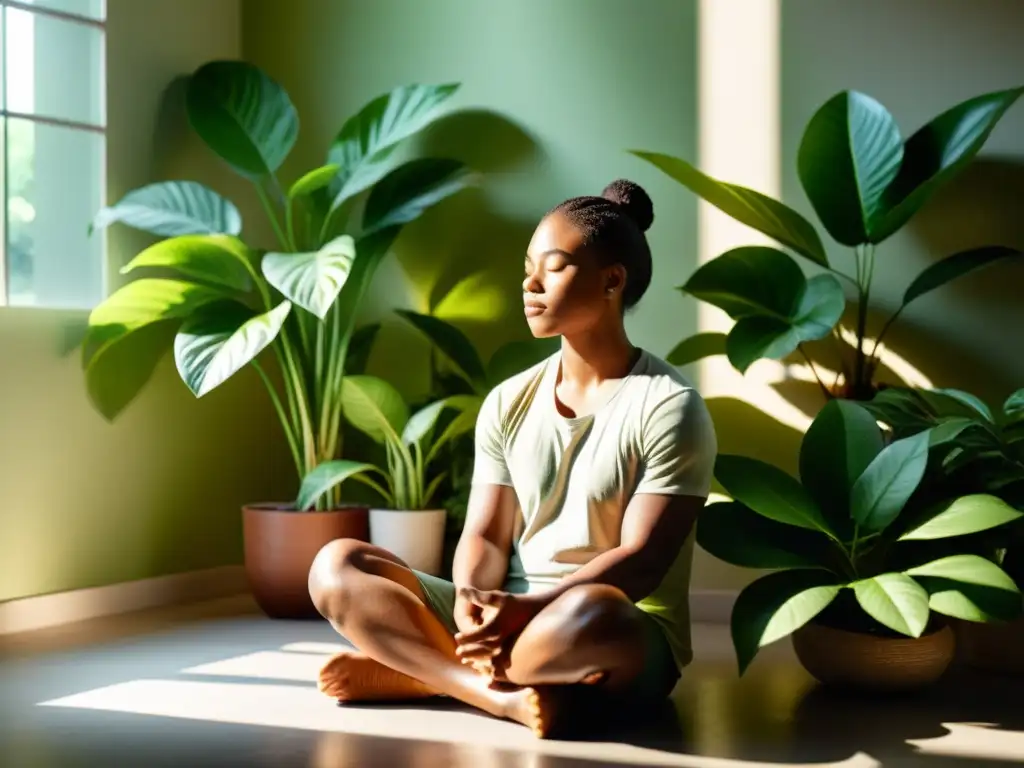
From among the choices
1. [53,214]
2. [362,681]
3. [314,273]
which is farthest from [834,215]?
[53,214]

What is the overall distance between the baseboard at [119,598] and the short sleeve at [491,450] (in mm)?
1366

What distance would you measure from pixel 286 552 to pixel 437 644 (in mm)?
1186

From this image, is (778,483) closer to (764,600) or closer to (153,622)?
(764,600)

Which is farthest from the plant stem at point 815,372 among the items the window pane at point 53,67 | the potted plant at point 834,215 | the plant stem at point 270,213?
the window pane at point 53,67

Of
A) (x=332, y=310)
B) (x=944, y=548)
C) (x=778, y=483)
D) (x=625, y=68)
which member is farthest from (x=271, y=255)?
(x=944, y=548)

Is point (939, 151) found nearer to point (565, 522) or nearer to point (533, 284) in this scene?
point (533, 284)

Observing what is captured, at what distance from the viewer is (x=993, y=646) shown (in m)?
2.98

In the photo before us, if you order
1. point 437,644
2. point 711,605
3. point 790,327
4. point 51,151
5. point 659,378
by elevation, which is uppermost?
point 51,151

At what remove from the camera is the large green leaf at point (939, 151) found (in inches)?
119

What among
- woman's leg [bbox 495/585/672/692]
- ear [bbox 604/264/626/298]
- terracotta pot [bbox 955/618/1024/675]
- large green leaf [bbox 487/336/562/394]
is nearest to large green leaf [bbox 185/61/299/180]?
large green leaf [bbox 487/336/562/394]

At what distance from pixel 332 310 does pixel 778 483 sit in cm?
156

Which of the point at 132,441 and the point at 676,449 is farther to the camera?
the point at 132,441

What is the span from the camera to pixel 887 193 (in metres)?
3.14

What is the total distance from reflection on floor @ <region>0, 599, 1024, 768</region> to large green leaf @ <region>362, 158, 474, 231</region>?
126cm
